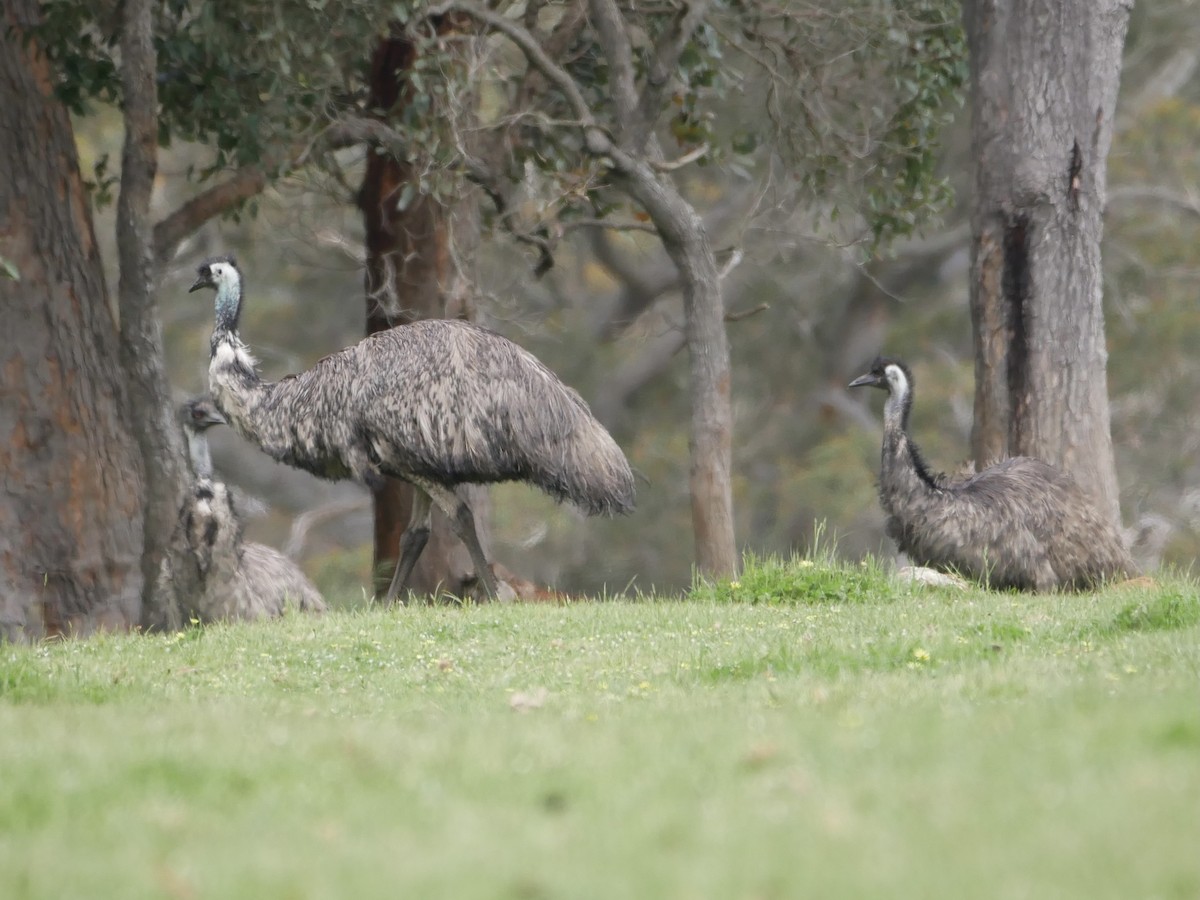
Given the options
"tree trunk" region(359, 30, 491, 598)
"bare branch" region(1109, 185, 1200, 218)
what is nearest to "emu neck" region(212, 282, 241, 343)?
"tree trunk" region(359, 30, 491, 598)

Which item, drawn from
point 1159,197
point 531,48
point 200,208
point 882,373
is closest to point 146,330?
point 200,208

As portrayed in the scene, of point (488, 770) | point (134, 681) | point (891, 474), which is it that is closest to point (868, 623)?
point (891, 474)

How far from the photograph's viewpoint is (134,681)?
8086 millimetres

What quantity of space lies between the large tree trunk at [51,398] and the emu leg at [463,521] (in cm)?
295

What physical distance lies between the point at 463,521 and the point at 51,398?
11.4 ft

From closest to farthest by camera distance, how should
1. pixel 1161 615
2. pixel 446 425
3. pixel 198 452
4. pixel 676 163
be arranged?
pixel 1161 615
pixel 446 425
pixel 198 452
pixel 676 163

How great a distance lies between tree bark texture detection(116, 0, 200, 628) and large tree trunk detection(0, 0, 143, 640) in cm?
50

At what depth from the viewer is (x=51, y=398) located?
1314 centimetres

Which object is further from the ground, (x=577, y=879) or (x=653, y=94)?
(x=653, y=94)

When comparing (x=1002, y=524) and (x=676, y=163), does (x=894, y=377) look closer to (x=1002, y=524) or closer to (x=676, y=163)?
(x=1002, y=524)

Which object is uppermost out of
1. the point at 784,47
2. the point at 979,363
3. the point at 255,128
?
the point at 784,47

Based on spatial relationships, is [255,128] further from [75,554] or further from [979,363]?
[979,363]

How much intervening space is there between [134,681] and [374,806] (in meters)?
3.58

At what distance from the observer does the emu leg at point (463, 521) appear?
A: 11.9 metres
